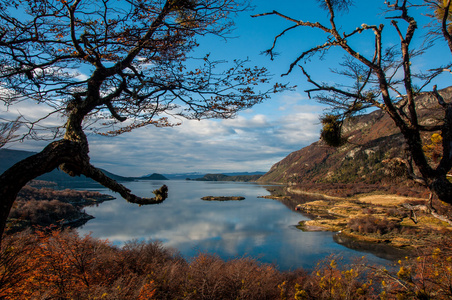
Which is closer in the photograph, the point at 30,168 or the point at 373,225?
the point at 30,168

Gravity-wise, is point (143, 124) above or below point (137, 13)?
below

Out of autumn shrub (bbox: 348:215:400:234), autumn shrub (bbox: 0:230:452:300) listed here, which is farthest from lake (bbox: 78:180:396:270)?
autumn shrub (bbox: 0:230:452:300)

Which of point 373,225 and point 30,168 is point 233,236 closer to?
point 373,225

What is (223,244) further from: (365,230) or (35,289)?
(35,289)

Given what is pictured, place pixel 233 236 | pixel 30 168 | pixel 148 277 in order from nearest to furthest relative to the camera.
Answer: pixel 30 168 < pixel 148 277 < pixel 233 236

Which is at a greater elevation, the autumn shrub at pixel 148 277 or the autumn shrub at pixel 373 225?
the autumn shrub at pixel 148 277

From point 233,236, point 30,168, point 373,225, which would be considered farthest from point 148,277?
point 373,225

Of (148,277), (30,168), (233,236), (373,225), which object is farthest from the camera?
(233,236)

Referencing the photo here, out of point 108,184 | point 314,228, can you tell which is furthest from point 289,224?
point 108,184

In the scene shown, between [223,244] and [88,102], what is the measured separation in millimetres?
22657

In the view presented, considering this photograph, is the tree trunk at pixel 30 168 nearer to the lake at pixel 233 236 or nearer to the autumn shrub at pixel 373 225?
the lake at pixel 233 236

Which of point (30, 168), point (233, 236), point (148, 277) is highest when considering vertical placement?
point (30, 168)

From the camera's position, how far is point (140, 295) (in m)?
4.65

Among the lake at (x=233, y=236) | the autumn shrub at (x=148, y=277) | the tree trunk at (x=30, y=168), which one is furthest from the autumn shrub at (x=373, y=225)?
the tree trunk at (x=30, y=168)
